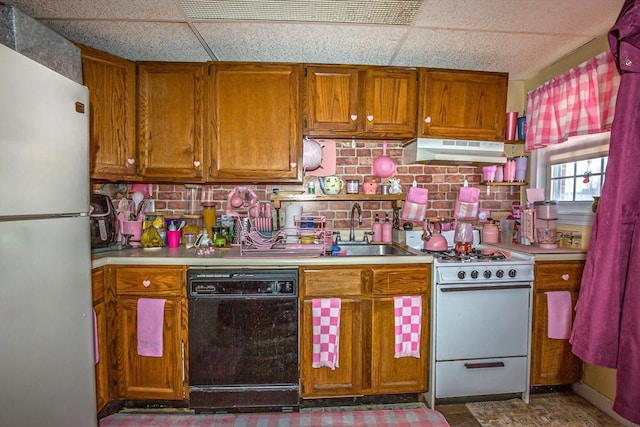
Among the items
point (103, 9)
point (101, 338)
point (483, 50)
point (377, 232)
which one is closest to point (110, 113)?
point (103, 9)

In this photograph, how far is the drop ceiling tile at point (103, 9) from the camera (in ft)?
5.76

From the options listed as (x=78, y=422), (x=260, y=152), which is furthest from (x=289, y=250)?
(x=78, y=422)

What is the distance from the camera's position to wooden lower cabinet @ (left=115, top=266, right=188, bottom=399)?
80.5 inches

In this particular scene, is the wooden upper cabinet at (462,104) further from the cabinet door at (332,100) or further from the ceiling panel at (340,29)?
the cabinet door at (332,100)

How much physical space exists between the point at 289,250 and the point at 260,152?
2.36 ft

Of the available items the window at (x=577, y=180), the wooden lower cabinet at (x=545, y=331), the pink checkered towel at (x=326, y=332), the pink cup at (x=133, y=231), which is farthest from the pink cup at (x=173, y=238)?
the window at (x=577, y=180)

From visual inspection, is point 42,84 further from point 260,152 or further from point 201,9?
point 260,152

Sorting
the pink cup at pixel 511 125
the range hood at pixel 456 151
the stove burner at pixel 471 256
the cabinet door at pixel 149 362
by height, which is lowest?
the cabinet door at pixel 149 362

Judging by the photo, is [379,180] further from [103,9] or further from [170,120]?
[103,9]

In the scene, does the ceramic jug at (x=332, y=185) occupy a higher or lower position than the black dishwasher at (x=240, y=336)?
higher

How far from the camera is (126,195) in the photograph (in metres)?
2.65

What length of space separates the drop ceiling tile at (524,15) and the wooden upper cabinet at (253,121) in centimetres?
97

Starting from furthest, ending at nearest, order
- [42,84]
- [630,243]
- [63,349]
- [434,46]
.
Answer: [434,46] → [63,349] → [42,84] → [630,243]

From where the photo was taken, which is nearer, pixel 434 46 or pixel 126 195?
pixel 434 46
